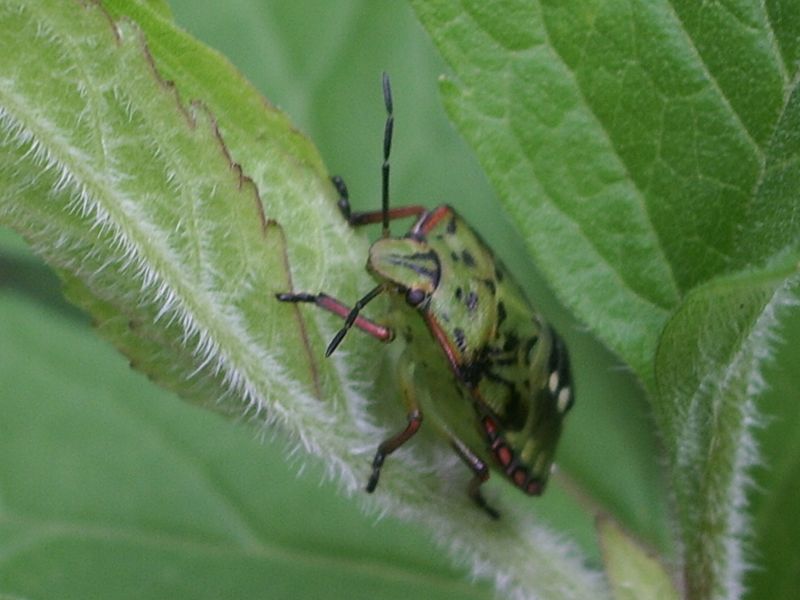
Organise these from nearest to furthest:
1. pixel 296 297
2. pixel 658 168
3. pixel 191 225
Answer: 1. pixel 191 225
2. pixel 296 297
3. pixel 658 168

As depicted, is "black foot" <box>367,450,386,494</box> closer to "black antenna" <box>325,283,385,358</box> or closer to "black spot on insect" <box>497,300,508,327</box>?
"black antenna" <box>325,283,385,358</box>

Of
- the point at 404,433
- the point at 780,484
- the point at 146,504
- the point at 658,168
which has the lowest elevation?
the point at 780,484

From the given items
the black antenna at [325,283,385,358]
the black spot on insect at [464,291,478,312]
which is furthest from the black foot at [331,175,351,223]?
the black spot on insect at [464,291,478,312]

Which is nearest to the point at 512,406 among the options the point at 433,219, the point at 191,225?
the point at 433,219

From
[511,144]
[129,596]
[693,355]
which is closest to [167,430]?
[129,596]

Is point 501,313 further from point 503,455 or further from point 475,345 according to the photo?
point 503,455

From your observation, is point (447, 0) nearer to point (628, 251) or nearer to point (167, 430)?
point (628, 251)
